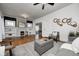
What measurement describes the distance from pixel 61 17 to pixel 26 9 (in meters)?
0.71

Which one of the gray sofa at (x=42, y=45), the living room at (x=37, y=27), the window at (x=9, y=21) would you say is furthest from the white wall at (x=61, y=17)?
the window at (x=9, y=21)

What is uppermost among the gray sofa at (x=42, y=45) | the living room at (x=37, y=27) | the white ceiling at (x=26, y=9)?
the white ceiling at (x=26, y=9)

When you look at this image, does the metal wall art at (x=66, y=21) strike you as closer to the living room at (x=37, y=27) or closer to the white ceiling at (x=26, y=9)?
the living room at (x=37, y=27)

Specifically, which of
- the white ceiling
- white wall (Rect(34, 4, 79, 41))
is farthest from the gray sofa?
the white ceiling

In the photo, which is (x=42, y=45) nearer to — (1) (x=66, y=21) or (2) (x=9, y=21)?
(1) (x=66, y=21)

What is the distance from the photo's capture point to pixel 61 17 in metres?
1.36

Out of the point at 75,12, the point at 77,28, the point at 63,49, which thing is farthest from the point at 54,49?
the point at 75,12

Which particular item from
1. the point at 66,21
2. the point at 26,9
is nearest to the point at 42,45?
the point at 66,21

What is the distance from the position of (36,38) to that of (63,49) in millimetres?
579

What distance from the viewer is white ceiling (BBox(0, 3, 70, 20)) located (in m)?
1.27

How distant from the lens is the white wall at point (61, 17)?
128 centimetres

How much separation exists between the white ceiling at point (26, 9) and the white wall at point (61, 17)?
0.29ft

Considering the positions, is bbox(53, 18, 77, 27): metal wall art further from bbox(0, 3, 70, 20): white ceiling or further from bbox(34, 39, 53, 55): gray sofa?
bbox(34, 39, 53, 55): gray sofa

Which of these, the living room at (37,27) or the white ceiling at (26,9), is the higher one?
the white ceiling at (26,9)
